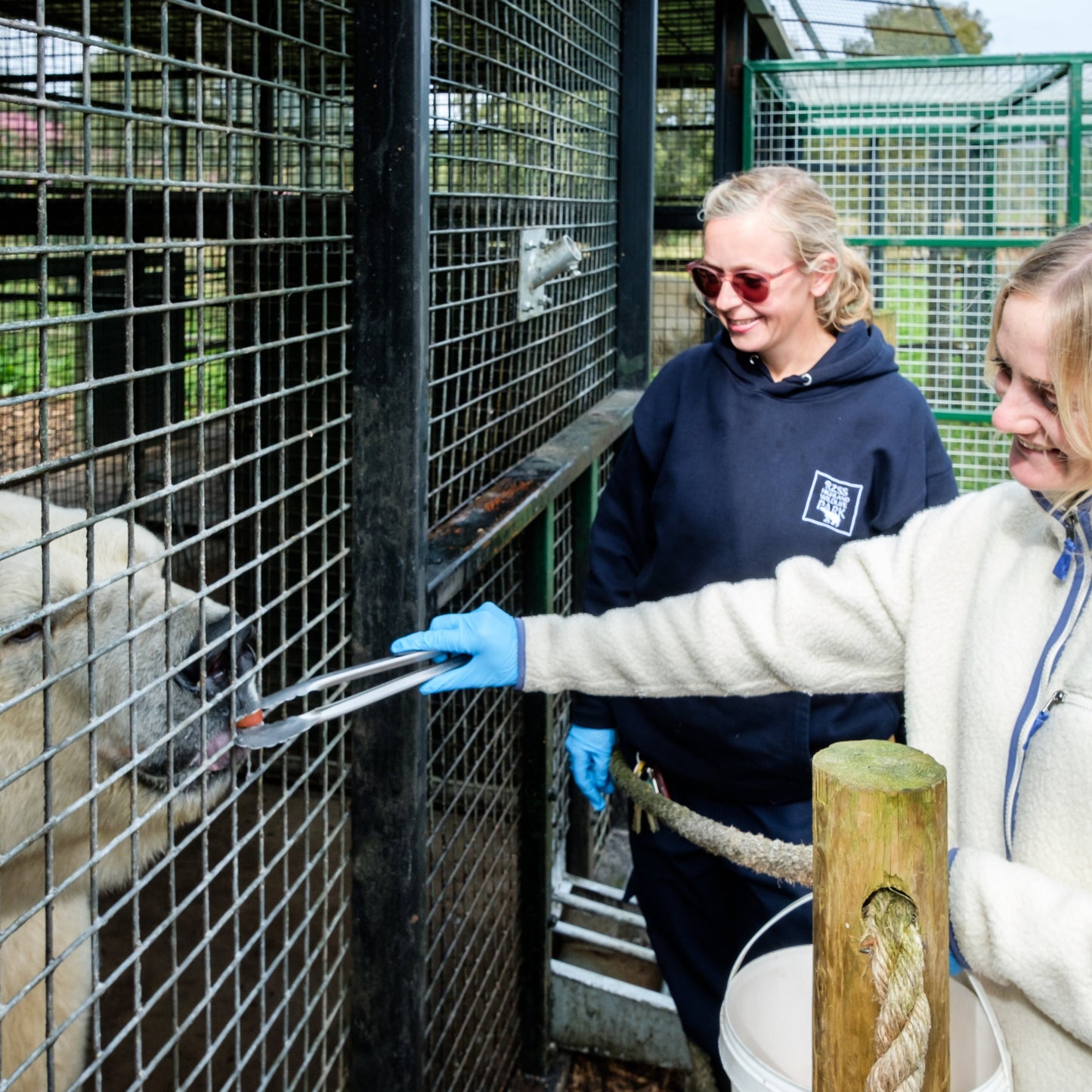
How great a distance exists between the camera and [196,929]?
4.72m

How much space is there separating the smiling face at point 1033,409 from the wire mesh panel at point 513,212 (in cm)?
105

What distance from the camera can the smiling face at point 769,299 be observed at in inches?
116

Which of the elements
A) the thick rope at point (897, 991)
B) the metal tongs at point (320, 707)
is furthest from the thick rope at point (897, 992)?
the metal tongs at point (320, 707)

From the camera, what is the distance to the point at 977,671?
1921 mm

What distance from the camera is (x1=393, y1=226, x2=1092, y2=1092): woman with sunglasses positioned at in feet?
5.44

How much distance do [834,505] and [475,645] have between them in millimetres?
988

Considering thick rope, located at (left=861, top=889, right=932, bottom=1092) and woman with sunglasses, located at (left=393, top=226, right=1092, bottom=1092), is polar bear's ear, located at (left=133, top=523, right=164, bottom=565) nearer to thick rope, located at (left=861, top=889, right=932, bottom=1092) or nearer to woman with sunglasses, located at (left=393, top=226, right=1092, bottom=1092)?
woman with sunglasses, located at (left=393, top=226, right=1092, bottom=1092)

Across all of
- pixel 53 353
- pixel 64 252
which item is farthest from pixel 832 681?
pixel 53 353

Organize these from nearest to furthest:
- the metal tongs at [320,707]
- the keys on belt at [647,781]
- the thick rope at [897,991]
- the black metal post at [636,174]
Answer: the thick rope at [897,991], the metal tongs at [320,707], the keys on belt at [647,781], the black metal post at [636,174]

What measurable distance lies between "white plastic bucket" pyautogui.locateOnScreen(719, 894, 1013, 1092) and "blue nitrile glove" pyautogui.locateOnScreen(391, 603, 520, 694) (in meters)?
0.71

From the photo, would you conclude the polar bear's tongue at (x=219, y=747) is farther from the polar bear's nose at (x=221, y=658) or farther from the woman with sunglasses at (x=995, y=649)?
the woman with sunglasses at (x=995, y=649)

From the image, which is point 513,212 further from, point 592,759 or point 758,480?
point 592,759

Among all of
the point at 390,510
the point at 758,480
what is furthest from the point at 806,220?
the point at 390,510

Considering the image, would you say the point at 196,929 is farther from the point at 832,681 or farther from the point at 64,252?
the point at 64,252
